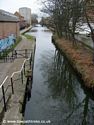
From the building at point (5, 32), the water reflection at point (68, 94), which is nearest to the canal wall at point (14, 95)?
the water reflection at point (68, 94)

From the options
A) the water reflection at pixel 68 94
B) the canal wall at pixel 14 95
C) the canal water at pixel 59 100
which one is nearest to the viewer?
the canal wall at pixel 14 95

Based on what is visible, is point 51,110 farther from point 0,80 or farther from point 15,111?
point 0,80

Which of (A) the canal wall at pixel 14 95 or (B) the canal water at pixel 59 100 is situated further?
(B) the canal water at pixel 59 100

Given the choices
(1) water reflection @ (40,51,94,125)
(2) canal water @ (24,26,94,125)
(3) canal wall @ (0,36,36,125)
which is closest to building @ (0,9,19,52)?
(1) water reflection @ (40,51,94,125)

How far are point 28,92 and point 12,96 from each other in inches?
101

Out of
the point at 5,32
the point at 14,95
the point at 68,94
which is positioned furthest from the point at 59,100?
the point at 5,32

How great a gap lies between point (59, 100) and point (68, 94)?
1.33 metres

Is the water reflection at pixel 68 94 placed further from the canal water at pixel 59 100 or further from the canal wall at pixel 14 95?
the canal wall at pixel 14 95

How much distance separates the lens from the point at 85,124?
33.0ft

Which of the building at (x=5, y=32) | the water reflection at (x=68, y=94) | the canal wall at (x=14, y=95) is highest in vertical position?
the building at (x=5, y=32)

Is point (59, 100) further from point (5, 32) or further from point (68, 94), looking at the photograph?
point (5, 32)

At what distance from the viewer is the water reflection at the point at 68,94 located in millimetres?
10601

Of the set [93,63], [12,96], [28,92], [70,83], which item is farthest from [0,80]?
[93,63]

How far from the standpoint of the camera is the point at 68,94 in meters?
14.0
